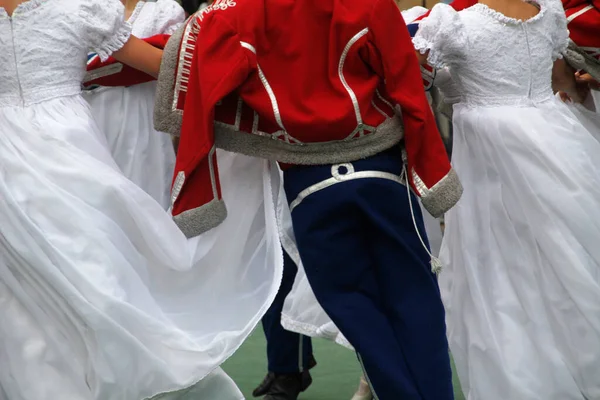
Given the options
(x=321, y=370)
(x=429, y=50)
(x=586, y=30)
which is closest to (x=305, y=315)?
(x=321, y=370)

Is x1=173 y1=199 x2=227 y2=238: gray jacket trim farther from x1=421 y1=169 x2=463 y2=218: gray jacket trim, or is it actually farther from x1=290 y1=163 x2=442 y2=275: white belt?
x1=421 y1=169 x2=463 y2=218: gray jacket trim

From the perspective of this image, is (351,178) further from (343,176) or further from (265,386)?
(265,386)

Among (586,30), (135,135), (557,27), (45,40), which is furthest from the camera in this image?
(135,135)

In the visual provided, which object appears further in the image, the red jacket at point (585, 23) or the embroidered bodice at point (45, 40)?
the red jacket at point (585, 23)

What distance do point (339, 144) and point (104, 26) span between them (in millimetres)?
820

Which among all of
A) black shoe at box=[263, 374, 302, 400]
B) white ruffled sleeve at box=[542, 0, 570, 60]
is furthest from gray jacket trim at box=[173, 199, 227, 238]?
white ruffled sleeve at box=[542, 0, 570, 60]

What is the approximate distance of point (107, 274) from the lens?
3.02m

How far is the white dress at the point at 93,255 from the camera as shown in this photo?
9.86 feet

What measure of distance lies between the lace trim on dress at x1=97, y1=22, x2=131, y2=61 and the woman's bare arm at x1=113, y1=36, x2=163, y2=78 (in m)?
0.02

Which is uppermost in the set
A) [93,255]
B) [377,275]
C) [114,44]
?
[114,44]

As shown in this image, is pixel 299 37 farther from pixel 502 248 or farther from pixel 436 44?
pixel 502 248

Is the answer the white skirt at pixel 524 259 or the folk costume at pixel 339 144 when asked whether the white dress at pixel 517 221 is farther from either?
the folk costume at pixel 339 144

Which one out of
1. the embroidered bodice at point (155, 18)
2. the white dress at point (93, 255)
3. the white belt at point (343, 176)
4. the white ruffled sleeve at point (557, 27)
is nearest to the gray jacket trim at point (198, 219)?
the white dress at point (93, 255)

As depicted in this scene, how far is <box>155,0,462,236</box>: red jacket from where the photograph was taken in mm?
2871
